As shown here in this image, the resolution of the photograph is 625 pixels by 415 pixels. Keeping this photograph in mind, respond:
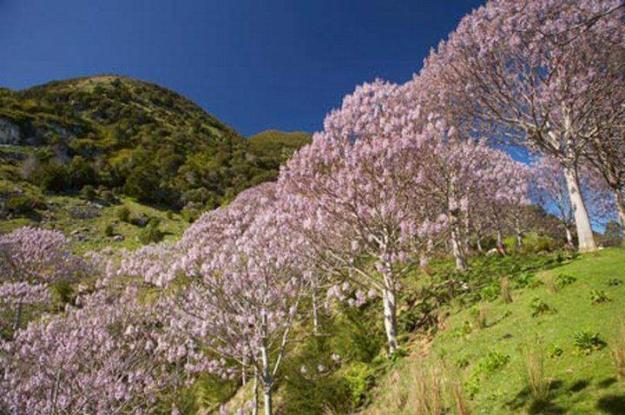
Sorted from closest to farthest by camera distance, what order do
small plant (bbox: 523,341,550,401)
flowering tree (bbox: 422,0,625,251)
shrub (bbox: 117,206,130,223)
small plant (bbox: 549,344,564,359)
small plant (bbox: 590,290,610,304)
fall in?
small plant (bbox: 523,341,550,401), small plant (bbox: 549,344,564,359), small plant (bbox: 590,290,610,304), flowering tree (bbox: 422,0,625,251), shrub (bbox: 117,206,130,223)

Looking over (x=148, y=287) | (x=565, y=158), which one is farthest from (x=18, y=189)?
(x=565, y=158)

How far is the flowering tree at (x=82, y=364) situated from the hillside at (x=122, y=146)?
3303cm

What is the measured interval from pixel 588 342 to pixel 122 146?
6541cm

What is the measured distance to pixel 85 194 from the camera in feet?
136

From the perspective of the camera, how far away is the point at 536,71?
15.1 meters

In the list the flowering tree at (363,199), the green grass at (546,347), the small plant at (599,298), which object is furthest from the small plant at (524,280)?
the flowering tree at (363,199)

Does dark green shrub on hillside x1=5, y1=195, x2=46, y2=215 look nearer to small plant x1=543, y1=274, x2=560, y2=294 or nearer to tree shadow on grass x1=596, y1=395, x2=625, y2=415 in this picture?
small plant x1=543, y1=274, x2=560, y2=294

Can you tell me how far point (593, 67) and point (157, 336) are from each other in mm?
19861

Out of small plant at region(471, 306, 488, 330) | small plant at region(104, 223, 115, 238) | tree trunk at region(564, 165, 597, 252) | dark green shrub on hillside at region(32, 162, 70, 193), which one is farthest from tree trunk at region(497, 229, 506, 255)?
dark green shrub on hillside at region(32, 162, 70, 193)

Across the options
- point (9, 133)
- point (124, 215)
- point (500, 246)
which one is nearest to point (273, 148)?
point (9, 133)

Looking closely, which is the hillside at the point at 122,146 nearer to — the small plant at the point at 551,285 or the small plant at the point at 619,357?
the small plant at the point at 551,285

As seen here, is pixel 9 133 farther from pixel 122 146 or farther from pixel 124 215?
pixel 124 215

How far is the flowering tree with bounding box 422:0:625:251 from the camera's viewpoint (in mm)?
14344

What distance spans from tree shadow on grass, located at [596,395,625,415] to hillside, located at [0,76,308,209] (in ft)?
146
